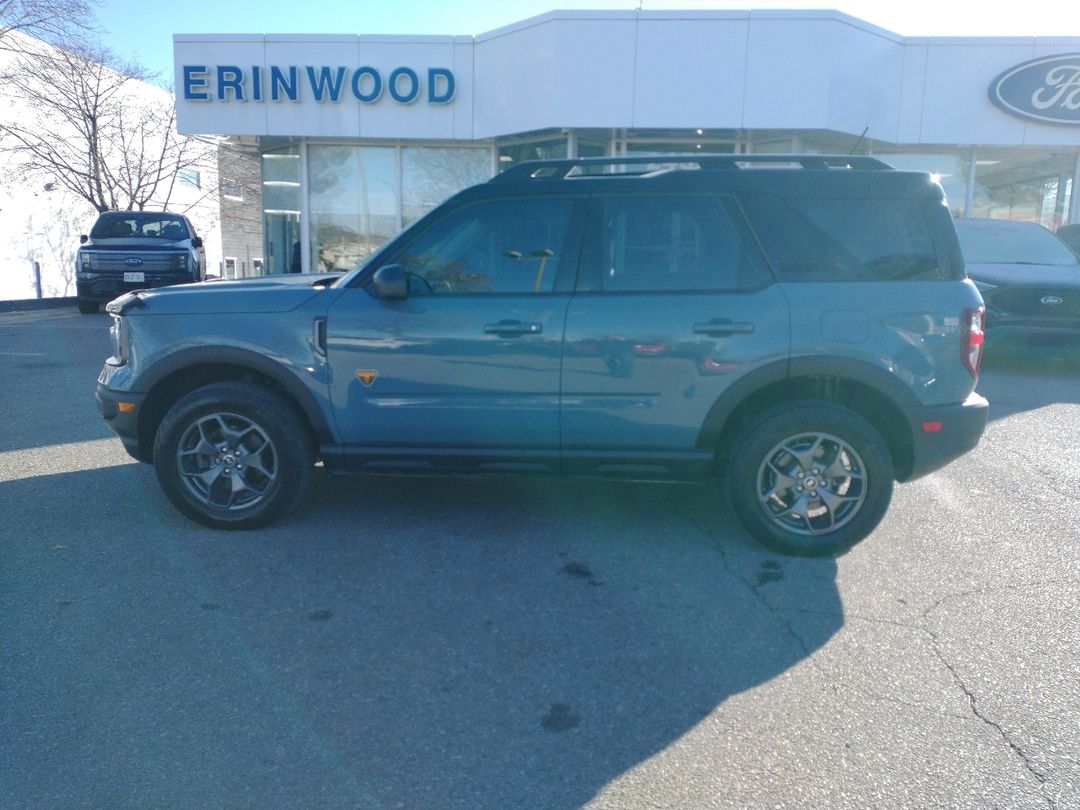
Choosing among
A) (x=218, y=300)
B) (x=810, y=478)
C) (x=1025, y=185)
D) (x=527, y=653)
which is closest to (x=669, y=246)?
(x=810, y=478)

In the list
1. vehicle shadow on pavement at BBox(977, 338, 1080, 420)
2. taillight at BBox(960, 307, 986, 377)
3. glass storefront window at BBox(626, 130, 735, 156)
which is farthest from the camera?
glass storefront window at BBox(626, 130, 735, 156)

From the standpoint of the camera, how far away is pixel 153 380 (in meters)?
5.14

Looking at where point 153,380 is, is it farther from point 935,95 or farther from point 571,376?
point 935,95

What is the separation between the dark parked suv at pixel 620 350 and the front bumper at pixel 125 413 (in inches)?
1.4

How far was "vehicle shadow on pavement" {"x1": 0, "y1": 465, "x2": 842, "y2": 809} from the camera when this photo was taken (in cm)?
304

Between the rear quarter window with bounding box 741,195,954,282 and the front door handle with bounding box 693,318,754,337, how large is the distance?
1.10ft

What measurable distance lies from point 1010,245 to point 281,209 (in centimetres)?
1317

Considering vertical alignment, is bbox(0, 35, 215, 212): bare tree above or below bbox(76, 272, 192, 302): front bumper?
above

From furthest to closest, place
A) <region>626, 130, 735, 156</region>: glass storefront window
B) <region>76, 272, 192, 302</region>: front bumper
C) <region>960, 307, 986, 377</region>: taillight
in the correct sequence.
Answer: <region>76, 272, 192, 302</region>: front bumper → <region>626, 130, 735, 156</region>: glass storefront window → <region>960, 307, 986, 377</region>: taillight

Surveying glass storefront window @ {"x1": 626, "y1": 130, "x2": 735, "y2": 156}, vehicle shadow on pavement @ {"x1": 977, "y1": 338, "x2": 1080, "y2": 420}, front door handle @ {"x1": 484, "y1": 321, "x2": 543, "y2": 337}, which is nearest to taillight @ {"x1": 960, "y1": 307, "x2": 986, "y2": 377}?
front door handle @ {"x1": 484, "y1": 321, "x2": 543, "y2": 337}

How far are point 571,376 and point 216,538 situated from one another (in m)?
2.11

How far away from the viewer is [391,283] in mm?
4828

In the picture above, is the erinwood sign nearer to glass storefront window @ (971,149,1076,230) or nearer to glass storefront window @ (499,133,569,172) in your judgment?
glass storefront window @ (499,133,569,172)

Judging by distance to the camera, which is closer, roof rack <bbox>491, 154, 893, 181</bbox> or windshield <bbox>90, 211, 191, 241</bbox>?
roof rack <bbox>491, 154, 893, 181</bbox>
